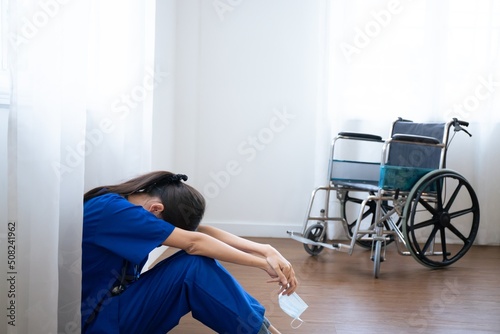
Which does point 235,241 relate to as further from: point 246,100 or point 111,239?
point 246,100

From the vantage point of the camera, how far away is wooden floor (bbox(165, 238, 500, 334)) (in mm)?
1991

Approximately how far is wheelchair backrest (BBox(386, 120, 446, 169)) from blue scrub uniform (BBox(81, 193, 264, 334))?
5.31ft

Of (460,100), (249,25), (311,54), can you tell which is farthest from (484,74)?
(249,25)

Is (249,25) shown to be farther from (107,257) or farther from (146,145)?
(107,257)

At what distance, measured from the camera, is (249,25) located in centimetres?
381

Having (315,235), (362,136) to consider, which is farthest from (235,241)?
(362,136)

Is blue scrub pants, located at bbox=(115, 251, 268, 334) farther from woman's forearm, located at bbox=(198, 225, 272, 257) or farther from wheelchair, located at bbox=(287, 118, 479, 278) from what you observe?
wheelchair, located at bbox=(287, 118, 479, 278)

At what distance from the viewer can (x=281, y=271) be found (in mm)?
1501

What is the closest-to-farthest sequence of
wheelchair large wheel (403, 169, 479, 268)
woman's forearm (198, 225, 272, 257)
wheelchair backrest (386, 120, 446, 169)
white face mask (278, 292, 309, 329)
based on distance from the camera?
woman's forearm (198, 225, 272, 257)
white face mask (278, 292, 309, 329)
wheelchair large wheel (403, 169, 479, 268)
wheelchair backrest (386, 120, 446, 169)
